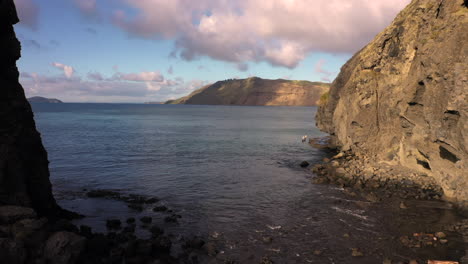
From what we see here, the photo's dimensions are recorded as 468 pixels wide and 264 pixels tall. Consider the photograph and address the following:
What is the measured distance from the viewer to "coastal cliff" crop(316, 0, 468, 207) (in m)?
23.7

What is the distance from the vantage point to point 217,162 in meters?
47.8

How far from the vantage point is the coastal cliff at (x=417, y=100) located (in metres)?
23.7

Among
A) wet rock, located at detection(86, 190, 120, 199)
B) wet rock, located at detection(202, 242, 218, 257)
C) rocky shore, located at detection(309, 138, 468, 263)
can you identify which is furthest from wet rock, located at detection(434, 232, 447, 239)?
wet rock, located at detection(86, 190, 120, 199)

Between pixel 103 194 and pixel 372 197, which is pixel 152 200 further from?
pixel 372 197

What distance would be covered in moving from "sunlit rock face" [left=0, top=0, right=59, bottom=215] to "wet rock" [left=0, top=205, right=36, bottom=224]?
6.09ft

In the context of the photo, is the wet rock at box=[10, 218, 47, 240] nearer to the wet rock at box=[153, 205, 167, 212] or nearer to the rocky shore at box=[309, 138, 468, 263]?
the wet rock at box=[153, 205, 167, 212]

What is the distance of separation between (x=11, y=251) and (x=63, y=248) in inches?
86.3

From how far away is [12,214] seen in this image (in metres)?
15.7

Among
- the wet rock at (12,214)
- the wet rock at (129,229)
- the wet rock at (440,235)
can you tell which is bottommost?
the wet rock at (129,229)

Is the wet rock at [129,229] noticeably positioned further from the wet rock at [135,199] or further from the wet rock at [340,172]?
the wet rock at [340,172]

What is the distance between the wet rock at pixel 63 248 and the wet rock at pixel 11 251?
1.08 meters

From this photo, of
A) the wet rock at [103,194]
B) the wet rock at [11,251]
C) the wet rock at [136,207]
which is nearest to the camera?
the wet rock at [11,251]

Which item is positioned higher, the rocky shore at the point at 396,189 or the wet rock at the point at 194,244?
the rocky shore at the point at 396,189

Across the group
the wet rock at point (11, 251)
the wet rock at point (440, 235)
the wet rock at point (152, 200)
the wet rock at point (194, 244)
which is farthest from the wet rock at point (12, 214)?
the wet rock at point (440, 235)
